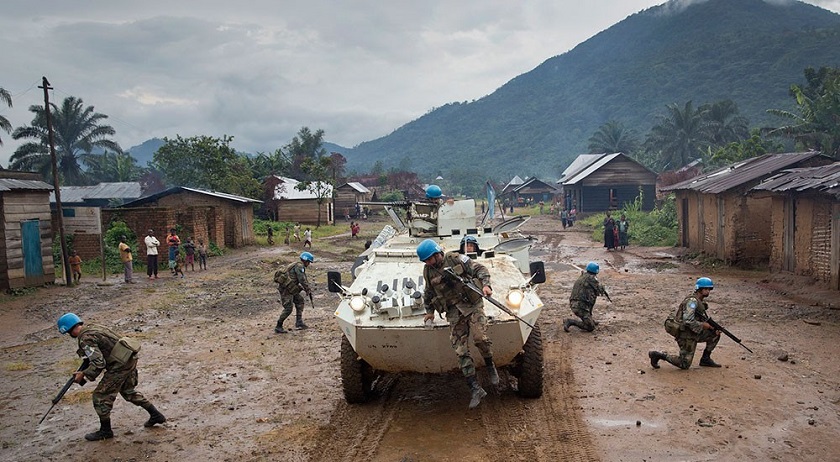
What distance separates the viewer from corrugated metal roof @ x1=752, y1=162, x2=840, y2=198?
1070 centimetres

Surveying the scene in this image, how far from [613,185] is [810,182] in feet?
96.2

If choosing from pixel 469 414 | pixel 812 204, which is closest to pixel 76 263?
pixel 469 414

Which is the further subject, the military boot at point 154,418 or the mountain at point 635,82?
the mountain at point 635,82

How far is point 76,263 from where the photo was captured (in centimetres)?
1688

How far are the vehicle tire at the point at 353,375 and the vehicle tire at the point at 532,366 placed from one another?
1590 millimetres

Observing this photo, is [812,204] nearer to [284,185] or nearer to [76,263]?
[76,263]

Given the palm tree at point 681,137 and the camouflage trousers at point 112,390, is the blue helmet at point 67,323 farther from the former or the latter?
the palm tree at point 681,137

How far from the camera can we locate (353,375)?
21.4 ft

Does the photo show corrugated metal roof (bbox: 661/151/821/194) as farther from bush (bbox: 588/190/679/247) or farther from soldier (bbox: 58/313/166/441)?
soldier (bbox: 58/313/166/441)

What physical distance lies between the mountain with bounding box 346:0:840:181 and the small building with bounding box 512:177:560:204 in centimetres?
2693

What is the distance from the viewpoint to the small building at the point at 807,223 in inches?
460

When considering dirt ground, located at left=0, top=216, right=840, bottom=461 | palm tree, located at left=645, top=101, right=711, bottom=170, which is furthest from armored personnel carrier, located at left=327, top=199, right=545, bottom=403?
palm tree, located at left=645, top=101, right=711, bottom=170

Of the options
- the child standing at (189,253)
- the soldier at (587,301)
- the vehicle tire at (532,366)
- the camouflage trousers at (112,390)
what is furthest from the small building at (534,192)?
the camouflage trousers at (112,390)

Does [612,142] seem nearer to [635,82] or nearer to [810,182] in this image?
[810,182]
